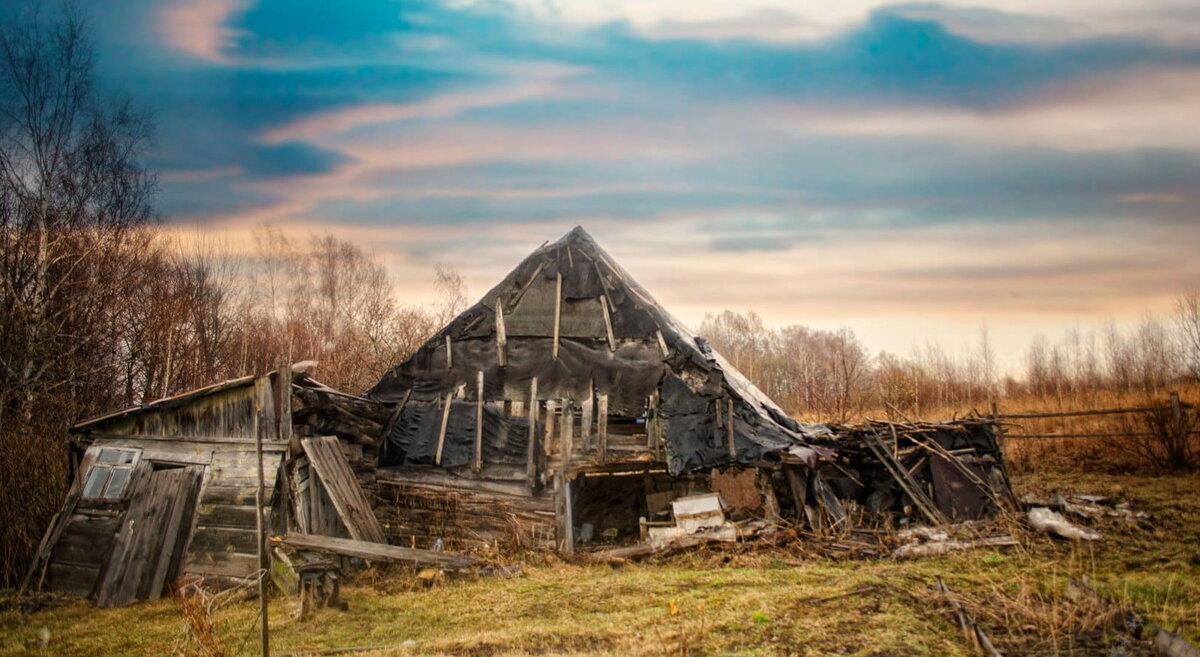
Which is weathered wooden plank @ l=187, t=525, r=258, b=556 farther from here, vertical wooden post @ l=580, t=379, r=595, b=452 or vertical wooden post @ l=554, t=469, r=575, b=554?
vertical wooden post @ l=580, t=379, r=595, b=452

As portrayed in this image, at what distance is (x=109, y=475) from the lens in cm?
1176

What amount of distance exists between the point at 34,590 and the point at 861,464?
13353 millimetres

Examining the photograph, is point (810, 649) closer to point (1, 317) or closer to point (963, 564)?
point (963, 564)

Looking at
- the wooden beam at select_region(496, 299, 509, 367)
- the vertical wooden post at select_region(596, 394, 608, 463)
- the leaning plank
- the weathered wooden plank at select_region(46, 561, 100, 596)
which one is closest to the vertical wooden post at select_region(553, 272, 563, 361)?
the wooden beam at select_region(496, 299, 509, 367)

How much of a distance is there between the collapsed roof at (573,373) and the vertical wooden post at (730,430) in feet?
0.06

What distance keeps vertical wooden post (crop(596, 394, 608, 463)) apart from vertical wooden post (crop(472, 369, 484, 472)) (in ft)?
6.78

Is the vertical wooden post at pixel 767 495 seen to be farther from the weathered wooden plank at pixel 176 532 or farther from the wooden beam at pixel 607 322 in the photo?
the weathered wooden plank at pixel 176 532

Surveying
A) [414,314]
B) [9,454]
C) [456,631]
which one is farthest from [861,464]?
[414,314]

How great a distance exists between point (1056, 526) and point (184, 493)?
13.2 m

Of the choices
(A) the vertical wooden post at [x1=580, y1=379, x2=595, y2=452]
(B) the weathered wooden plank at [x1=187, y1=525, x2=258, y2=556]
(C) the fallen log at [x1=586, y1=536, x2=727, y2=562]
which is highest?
(A) the vertical wooden post at [x1=580, y1=379, x2=595, y2=452]

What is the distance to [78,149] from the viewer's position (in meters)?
21.6

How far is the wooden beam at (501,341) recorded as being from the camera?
48.7ft

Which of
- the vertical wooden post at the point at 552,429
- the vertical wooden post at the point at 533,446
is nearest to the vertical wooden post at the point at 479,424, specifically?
the vertical wooden post at the point at 533,446

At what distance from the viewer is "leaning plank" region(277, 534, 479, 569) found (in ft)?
35.5
